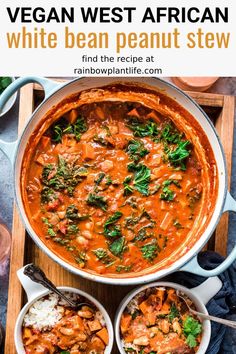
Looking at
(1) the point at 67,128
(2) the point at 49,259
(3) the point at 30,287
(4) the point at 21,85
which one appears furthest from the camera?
(2) the point at 49,259

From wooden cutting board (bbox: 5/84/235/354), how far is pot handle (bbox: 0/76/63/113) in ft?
1.06

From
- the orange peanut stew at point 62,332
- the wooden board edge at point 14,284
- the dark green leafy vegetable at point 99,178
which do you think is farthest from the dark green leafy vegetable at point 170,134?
the orange peanut stew at point 62,332

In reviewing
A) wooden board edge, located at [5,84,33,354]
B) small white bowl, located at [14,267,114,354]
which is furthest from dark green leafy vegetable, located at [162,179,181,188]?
wooden board edge, located at [5,84,33,354]

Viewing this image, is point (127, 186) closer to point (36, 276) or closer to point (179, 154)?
point (179, 154)

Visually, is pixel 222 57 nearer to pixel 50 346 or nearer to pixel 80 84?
pixel 80 84

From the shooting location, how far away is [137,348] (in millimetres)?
2881

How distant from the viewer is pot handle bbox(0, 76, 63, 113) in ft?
8.58

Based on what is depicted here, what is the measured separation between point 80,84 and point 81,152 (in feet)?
1.21

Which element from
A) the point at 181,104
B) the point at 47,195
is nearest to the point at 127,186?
the point at 47,195

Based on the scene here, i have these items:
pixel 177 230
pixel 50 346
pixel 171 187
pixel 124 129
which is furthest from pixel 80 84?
pixel 50 346

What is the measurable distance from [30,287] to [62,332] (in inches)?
11.7

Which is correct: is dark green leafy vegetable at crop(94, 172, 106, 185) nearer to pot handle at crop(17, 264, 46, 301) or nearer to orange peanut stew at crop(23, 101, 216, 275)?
orange peanut stew at crop(23, 101, 216, 275)

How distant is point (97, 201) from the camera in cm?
287

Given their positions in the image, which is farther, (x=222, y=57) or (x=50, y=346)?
(x=222, y=57)
